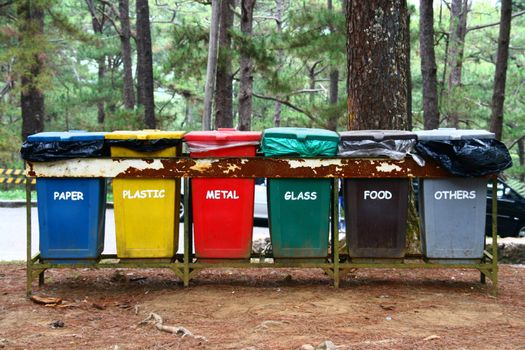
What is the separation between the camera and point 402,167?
6109 millimetres

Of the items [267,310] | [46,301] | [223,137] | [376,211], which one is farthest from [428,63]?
[46,301]

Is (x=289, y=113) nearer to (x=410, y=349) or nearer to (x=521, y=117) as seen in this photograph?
(x=521, y=117)

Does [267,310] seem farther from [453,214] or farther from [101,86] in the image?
[101,86]

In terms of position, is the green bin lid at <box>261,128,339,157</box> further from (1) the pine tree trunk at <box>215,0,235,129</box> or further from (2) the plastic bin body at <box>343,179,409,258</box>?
(1) the pine tree trunk at <box>215,0,235,129</box>

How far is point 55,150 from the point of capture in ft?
20.0

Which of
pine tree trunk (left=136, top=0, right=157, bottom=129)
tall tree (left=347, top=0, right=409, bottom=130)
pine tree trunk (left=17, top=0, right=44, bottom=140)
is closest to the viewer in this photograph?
tall tree (left=347, top=0, right=409, bottom=130)

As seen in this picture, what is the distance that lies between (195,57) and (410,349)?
1442 cm

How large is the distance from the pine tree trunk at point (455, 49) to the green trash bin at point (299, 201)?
58.9 feet

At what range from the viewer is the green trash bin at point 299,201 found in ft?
20.2

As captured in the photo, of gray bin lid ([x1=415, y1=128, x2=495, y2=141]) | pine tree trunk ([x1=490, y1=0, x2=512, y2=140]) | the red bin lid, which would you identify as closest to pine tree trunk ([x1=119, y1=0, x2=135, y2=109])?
pine tree trunk ([x1=490, y1=0, x2=512, y2=140])

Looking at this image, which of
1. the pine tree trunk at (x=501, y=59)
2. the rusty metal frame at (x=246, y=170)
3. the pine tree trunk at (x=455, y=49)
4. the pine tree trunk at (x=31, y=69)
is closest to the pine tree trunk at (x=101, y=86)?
the pine tree trunk at (x=31, y=69)

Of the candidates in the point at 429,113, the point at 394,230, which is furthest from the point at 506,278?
the point at 429,113

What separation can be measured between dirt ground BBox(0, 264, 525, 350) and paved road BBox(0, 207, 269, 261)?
4327 millimetres

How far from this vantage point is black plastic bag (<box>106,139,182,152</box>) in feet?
20.3
